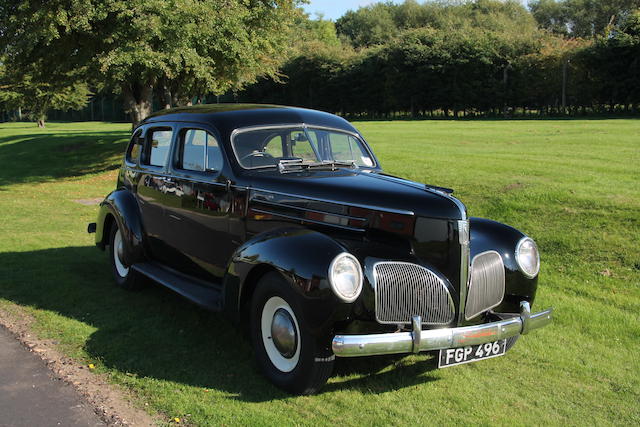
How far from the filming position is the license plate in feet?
12.8

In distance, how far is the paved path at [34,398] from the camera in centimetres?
374

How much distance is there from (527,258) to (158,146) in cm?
391

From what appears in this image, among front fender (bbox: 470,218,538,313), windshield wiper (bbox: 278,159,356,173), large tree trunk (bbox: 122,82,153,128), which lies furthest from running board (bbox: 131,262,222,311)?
large tree trunk (bbox: 122,82,153,128)

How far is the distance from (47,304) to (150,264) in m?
1.13

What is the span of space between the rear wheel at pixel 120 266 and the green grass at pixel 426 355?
136 mm

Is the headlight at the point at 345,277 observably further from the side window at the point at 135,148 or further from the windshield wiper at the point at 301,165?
the side window at the point at 135,148

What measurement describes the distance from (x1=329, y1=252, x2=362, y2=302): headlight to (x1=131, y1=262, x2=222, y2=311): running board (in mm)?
1311

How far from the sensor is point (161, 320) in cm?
560

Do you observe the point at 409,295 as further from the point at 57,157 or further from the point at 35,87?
the point at 57,157

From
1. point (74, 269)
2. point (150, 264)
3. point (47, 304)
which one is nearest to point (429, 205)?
point (150, 264)

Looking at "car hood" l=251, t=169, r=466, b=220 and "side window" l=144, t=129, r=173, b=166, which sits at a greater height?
"side window" l=144, t=129, r=173, b=166

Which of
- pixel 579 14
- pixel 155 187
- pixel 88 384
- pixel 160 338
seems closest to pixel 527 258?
pixel 160 338

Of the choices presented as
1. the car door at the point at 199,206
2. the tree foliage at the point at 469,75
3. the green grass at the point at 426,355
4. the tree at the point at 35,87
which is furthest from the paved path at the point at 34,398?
the tree foliage at the point at 469,75

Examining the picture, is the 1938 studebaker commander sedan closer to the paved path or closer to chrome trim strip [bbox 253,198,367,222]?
chrome trim strip [bbox 253,198,367,222]
